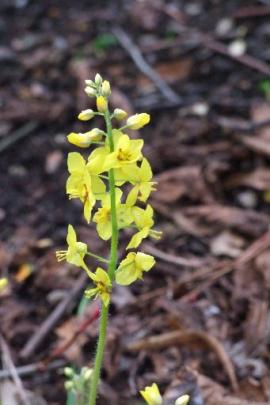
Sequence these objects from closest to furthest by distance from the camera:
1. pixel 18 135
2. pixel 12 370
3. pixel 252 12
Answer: pixel 12 370 < pixel 18 135 < pixel 252 12

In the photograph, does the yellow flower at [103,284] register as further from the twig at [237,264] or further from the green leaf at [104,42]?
the green leaf at [104,42]

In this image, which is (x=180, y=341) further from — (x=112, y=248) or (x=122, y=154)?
(x=122, y=154)

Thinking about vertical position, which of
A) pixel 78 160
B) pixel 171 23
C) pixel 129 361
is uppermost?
pixel 78 160

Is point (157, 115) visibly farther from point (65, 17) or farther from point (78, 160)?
point (78, 160)

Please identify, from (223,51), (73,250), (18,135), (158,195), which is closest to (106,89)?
(73,250)

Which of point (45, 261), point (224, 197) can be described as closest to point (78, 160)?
point (45, 261)
